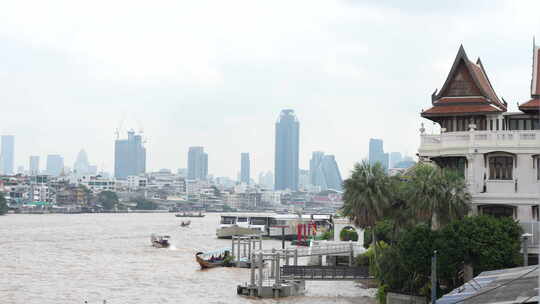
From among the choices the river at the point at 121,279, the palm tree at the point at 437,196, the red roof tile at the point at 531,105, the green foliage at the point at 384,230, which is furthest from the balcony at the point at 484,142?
the river at the point at 121,279

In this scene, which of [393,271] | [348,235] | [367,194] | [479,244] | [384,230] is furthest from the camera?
[348,235]

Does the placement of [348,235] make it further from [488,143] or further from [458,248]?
[458,248]

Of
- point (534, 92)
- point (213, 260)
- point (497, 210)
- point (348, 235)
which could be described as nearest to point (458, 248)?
point (497, 210)

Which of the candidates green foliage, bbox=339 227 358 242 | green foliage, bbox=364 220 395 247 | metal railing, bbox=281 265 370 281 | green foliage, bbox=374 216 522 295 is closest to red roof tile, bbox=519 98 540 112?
green foliage, bbox=374 216 522 295

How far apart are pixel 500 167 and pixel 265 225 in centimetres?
11411

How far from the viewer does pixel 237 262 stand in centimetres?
8762

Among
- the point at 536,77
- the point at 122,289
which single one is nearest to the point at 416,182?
the point at 536,77

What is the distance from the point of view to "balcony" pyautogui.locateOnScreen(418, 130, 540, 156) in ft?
170

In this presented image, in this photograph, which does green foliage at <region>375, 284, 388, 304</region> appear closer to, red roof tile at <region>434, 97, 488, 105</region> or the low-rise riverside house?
the low-rise riverside house

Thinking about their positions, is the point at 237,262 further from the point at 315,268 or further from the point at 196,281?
the point at 315,268

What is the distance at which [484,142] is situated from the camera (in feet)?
172

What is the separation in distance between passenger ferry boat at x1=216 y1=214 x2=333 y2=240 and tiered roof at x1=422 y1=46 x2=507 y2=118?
95.7 m

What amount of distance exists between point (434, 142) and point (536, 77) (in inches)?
321

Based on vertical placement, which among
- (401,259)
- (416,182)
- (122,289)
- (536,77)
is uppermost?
(536,77)
